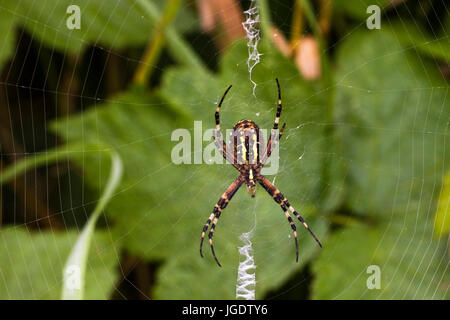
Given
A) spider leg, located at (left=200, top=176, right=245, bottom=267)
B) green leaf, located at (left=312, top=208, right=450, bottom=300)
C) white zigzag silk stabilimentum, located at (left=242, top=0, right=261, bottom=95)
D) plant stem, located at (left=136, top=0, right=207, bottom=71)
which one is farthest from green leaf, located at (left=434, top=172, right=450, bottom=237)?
plant stem, located at (left=136, top=0, right=207, bottom=71)

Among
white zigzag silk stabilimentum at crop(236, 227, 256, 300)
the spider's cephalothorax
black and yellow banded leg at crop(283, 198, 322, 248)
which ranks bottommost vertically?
white zigzag silk stabilimentum at crop(236, 227, 256, 300)

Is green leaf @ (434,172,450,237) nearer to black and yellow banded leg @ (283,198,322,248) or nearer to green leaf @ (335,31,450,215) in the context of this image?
green leaf @ (335,31,450,215)

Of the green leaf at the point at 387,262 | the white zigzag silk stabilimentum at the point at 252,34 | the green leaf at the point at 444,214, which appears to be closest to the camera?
the green leaf at the point at 444,214

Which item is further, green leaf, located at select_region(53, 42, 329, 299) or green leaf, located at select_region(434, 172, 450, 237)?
green leaf, located at select_region(53, 42, 329, 299)

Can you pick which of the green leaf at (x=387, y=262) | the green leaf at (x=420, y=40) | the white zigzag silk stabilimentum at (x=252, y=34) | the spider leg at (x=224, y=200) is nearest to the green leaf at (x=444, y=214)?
the green leaf at (x=387, y=262)

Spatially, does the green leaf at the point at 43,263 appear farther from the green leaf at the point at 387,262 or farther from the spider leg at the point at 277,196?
the green leaf at the point at 387,262

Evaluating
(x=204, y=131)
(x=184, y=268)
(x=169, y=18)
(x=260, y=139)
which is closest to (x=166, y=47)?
(x=169, y=18)

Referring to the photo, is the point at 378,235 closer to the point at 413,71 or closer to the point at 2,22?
the point at 413,71
